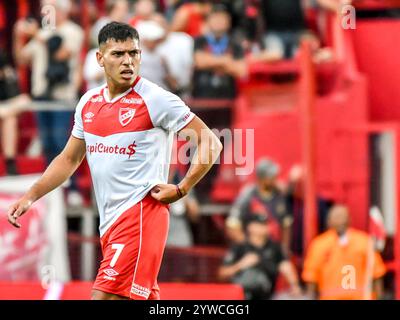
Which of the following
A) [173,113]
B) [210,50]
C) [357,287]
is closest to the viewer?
[173,113]

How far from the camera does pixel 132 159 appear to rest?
9.30m

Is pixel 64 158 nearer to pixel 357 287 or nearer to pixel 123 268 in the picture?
pixel 123 268

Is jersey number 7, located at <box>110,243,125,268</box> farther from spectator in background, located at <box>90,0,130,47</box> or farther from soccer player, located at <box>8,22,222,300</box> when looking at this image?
spectator in background, located at <box>90,0,130,47</box>

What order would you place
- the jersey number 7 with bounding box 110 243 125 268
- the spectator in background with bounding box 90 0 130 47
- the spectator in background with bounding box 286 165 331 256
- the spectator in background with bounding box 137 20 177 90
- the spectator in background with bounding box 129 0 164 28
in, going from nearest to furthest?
the jersey number 7 with bounding box 110 243 125 268 → the spectator in background with bounding box 286 165 331 256 → the spectator in background with bounding box 137 20 177 90 → the spectator in background with bounding box 129 0 164 28 → the spectator in background with bounding box 90 0 130 47

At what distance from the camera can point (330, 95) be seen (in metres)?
15.6

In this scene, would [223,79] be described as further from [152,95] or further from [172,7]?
[152,95]

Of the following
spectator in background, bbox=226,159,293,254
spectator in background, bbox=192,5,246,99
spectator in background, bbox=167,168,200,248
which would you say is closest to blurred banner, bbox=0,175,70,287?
spectator in background, bbox=167,168,200,248

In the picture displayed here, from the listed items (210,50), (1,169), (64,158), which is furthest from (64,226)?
(64,158)

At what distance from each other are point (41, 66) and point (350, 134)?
3.56 metres

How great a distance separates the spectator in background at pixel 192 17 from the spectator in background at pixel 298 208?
247 centimetres

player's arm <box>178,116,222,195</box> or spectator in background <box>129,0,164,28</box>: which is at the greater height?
spectator in background <box>129,0,164,28</box>

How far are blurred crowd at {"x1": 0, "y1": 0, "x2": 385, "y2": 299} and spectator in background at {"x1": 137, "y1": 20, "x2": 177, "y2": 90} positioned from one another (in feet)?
0.04

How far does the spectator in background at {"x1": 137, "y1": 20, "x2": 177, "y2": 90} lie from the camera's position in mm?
15766
